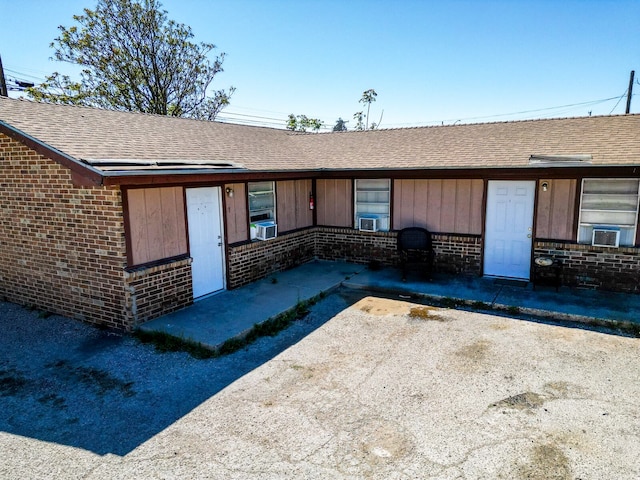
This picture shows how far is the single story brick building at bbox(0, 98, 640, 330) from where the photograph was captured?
6746mm

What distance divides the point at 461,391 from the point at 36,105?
888 centimetres

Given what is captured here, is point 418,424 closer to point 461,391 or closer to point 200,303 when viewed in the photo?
point 461,391

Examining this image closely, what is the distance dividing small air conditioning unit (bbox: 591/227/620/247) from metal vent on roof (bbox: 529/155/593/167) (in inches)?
56.9

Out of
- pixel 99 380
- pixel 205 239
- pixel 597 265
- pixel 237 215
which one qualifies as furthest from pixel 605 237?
pixel 99 380

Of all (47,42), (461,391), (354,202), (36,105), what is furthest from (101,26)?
(461,391)

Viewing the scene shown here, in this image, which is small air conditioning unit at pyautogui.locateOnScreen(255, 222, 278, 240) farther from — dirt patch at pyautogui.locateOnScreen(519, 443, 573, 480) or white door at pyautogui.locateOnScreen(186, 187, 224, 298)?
dirt patch at pyautogui.locateOnScreen(519, 443, 573, 480)

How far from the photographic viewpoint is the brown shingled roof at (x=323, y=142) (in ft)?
23.4

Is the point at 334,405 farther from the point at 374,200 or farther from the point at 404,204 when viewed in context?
the point at 374,200

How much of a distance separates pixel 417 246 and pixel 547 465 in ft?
21.3

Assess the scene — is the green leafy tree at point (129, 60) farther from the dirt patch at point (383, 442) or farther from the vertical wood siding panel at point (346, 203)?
the dirt patch at point (383, 442)

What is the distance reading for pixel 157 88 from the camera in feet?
80.1

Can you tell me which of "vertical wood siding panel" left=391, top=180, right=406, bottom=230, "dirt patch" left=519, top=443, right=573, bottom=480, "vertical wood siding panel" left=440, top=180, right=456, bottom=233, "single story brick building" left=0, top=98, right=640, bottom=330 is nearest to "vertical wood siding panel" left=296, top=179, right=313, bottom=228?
"single story brick building" left=0, top=98, right=640, bottom=330

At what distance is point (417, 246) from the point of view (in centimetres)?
988

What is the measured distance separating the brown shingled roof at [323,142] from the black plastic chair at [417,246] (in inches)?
62.5
